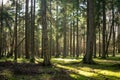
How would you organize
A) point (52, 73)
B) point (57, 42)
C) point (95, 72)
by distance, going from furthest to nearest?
point (57, 42) < point (95, 72) < point (52, 73)

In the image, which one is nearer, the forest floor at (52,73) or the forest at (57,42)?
the forest floor at (52,73)

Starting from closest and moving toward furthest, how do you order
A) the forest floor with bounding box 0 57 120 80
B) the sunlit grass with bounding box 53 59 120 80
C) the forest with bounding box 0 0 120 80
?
the forest floor with bounding box 0 57 120 80 < the sunlit grass with bounding box 53 59 120 80 < the forest with bounding box 0 0 120 80

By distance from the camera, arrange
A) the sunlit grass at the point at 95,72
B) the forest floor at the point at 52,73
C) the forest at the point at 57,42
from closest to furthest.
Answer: the forest floor at the point at 52,73 → the sunlit grass at the point at 95,72 → the forest at the point at 57,42

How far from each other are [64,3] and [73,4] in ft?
6.75

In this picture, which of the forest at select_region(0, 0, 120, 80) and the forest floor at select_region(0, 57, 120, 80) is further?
the forest at select_region(0, 0, 120, 80)

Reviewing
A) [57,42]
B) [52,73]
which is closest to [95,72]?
[52,73]

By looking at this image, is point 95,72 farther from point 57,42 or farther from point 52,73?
point 57,42

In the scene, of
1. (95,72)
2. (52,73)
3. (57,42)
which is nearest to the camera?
(52,73)

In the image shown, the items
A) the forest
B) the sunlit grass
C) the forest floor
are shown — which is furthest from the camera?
the forest

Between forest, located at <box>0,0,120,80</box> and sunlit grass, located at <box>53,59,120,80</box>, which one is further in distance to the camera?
forest, located at <box>0,0,120,80</box>

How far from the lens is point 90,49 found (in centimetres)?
2461

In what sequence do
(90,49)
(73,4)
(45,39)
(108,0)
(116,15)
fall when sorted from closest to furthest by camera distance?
(45,39), (90,49), (73,4), (108,0), (116,15)

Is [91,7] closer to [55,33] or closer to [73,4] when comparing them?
[73,4]

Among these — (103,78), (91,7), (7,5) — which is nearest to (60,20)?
(7,5)
